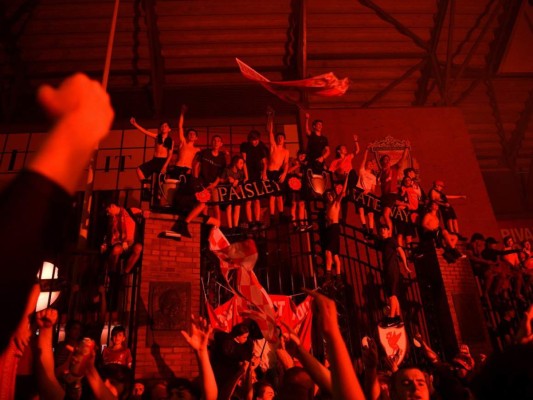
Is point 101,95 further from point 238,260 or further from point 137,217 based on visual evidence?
point 137,217

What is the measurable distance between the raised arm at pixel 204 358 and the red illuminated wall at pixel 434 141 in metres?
10.4

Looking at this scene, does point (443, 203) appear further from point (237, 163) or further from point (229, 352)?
point (229, 352)

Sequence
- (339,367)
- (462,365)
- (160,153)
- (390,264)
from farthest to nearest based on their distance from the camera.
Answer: (160,153) → (390,264) → (462,365) → (339,367)

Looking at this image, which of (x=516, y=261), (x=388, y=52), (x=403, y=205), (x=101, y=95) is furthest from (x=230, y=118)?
(x=101, y=95)

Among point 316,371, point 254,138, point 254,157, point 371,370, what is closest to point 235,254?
point 371,370

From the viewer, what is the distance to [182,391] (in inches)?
110

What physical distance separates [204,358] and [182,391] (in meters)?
0.26

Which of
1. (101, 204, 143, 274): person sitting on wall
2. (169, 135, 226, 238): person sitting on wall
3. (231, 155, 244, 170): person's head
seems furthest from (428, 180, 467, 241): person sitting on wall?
(101, 204, 143, 274): person sitting on wall

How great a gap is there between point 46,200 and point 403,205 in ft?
30.4

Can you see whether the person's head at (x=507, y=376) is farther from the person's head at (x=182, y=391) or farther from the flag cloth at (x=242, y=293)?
the flag cloth at (x=242, y=293)

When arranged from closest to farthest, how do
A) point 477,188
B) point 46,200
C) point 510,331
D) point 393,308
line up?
point 46,200
point 393,308
point 510,331
point 477,188

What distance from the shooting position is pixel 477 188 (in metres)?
13.0

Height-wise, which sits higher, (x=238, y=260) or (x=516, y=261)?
(x=516, y=261)

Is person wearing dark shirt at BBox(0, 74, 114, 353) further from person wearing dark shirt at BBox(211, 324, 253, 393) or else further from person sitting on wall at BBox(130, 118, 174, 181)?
person sitting on wall at BBox(130, 118, 174, 181)
